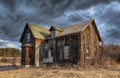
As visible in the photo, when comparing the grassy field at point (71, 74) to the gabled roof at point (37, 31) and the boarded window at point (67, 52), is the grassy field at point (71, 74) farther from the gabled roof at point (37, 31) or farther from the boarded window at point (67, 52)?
the gabled roof at point (37, 31)

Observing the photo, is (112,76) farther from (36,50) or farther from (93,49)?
(36,50)

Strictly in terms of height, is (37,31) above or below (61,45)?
above

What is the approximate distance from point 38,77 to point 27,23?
21524 mm

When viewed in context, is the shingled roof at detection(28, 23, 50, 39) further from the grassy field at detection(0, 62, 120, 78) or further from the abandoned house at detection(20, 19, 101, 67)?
the grassy field at detection(0, 62, 120, 78)

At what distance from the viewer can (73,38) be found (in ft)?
93.5

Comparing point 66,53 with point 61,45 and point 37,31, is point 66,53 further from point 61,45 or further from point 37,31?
point 37,31

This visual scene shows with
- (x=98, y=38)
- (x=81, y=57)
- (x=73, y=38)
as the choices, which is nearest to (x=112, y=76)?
(x=81, y=57)

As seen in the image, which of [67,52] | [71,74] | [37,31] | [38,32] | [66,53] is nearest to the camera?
[71,74]

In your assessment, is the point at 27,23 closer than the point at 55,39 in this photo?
No

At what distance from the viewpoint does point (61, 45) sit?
1204 inches

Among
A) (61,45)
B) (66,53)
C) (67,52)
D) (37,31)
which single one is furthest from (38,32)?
(67,52)

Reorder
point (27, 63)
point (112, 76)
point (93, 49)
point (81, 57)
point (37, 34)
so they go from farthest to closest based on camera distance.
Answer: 1. point (37, 34)
2. point (27, 63)
3. point (93, 49)
4. point (81, 57)
5. point (112, 76)

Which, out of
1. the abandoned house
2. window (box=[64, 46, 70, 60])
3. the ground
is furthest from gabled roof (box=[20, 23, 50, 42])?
the ground

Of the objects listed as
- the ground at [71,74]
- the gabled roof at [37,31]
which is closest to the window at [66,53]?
the gabled roof at [37,31]
